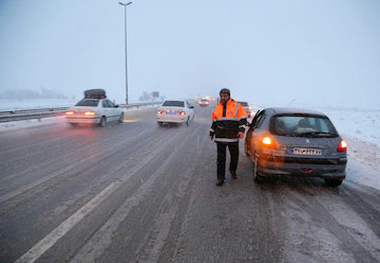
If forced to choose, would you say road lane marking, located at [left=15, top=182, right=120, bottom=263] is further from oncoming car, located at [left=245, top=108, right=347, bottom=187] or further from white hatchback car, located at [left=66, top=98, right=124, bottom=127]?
white hatchback car, located at [left=66, top=98, right=124, bottom=127]

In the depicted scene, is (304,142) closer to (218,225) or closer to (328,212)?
(328,212)

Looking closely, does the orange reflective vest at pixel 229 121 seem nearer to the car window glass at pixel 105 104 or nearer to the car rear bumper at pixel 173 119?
the car rear bumper at pixel 173 119

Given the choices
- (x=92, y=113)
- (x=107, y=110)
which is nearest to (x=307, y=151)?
(x=92, y=113)

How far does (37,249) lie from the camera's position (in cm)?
255

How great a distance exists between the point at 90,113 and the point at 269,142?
9.50 meters

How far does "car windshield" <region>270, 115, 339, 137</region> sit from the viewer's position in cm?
434

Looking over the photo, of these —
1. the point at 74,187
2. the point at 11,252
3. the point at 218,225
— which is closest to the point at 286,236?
the point at 218,225

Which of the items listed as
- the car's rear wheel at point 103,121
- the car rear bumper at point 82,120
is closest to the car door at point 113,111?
the car's rear wheel at point 103,121

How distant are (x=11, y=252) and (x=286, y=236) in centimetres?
311

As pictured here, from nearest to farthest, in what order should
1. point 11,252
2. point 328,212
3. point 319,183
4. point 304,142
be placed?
1. point 11,252
2. point 328,212
3. point 304,142
4. point 319,183

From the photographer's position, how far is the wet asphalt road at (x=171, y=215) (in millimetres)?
2598

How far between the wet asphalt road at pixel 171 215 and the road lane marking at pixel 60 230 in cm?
1

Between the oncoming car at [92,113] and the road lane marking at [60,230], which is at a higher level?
the oncoming car at [92,113]

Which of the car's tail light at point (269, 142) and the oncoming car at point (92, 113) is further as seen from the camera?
the oncoming car at point (92, 113)
